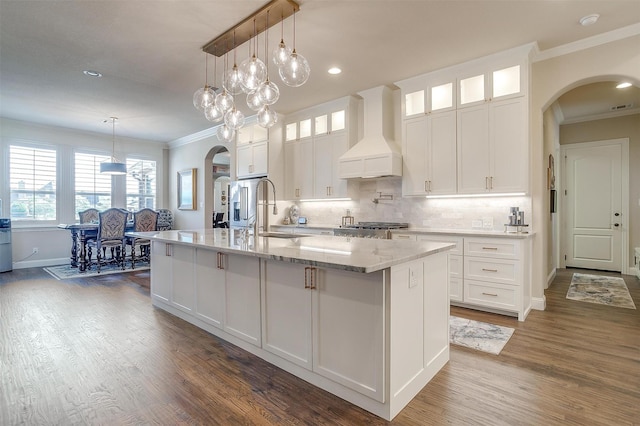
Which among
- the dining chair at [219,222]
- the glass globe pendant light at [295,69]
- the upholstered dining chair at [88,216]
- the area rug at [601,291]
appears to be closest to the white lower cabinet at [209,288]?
the glass globe pendant light at [295,69]

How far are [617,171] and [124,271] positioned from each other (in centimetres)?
924

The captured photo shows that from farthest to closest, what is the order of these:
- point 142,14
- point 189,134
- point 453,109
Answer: point 189,134
point 453,109
point 142,14

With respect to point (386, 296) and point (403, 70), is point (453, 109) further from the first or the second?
point (386, 296)

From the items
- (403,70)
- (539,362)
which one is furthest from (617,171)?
(539,362)

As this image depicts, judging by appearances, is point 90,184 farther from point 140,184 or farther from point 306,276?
point 306,276

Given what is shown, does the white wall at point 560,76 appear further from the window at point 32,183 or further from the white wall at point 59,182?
the window at point 32,183

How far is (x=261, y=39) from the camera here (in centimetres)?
339

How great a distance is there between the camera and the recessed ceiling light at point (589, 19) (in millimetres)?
2984

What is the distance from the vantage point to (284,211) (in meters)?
6.27

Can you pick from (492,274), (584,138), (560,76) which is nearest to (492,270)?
(492,274)

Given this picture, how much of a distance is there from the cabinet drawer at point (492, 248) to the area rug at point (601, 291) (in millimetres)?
1643

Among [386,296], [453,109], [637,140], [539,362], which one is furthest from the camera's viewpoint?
[637,140]

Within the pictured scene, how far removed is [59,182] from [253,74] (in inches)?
258

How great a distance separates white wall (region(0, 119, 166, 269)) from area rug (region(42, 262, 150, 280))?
1.63 ft
